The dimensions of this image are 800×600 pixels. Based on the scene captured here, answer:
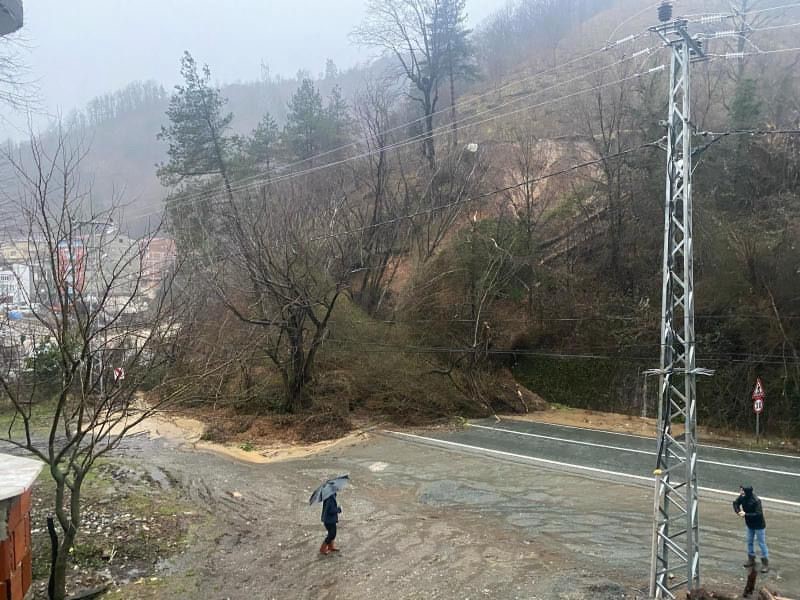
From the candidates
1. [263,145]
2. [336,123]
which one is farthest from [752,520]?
[336,123]

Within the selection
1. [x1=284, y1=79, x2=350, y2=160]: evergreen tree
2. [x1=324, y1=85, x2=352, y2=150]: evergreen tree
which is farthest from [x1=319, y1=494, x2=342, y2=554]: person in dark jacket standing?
[x1=324, y1=85, x2=352, y2=150]: evergreen tree

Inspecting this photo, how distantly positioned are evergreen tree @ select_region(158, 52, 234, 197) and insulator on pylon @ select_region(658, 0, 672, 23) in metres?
30.4

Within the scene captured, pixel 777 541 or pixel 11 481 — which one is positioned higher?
pixel 11 481

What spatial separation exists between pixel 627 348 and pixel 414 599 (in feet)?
60.2

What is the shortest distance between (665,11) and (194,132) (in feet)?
106

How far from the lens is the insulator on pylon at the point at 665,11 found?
7.75 m

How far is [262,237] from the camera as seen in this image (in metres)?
21.5

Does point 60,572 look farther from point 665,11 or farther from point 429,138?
point 429,138

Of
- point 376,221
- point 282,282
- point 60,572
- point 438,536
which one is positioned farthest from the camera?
point 376,221

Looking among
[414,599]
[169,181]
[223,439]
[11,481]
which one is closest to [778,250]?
[414,599]

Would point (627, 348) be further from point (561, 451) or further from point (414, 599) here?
point (414, 599)

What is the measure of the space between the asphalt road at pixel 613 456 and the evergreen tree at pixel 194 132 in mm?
22967

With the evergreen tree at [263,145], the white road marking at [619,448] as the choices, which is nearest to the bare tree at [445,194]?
the white road marking at [619,448]

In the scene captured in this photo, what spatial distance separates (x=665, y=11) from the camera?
305 inches
